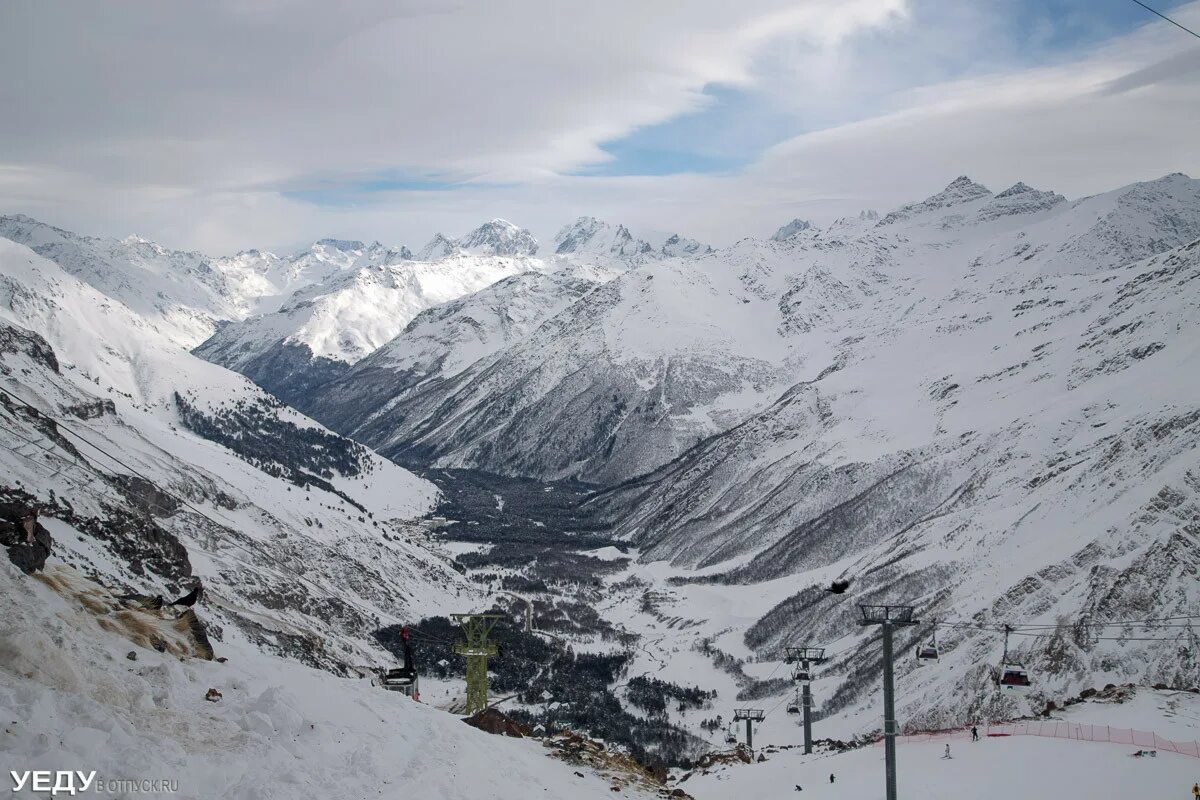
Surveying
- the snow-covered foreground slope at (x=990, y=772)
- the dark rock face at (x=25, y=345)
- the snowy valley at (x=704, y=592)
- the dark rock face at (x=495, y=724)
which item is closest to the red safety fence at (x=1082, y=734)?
the snow-covered foreground slope at (x=990, y=772)

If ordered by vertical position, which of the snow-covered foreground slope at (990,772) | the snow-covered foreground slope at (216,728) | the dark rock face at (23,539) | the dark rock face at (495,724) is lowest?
the snow-covered foreground slope at (990,772)

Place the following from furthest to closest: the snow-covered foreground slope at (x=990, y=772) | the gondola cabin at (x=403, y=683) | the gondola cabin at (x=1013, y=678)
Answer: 1. the gondola cabin at (x=403, y=683)
2. the gondola cabin at (x=1013, y=678)
3. the snow-covered foreground slope at (x=990, y=772)

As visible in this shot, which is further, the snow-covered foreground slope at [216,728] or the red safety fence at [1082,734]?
the red safety fence at [1082,734]

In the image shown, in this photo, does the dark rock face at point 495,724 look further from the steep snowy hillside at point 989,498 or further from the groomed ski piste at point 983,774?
the steep snowy hillside at point 989,498

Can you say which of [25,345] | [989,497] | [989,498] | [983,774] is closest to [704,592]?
[989,497]

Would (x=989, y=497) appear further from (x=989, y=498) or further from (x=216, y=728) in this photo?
(x=216, y=728)

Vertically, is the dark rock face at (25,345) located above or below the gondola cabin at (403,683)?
above

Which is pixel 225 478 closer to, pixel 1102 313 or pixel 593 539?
pixel 593 539

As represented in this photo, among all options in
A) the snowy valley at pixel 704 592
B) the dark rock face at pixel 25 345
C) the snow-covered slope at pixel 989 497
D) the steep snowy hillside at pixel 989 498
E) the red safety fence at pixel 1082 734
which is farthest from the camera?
the dark rock face at pixel 25 345
